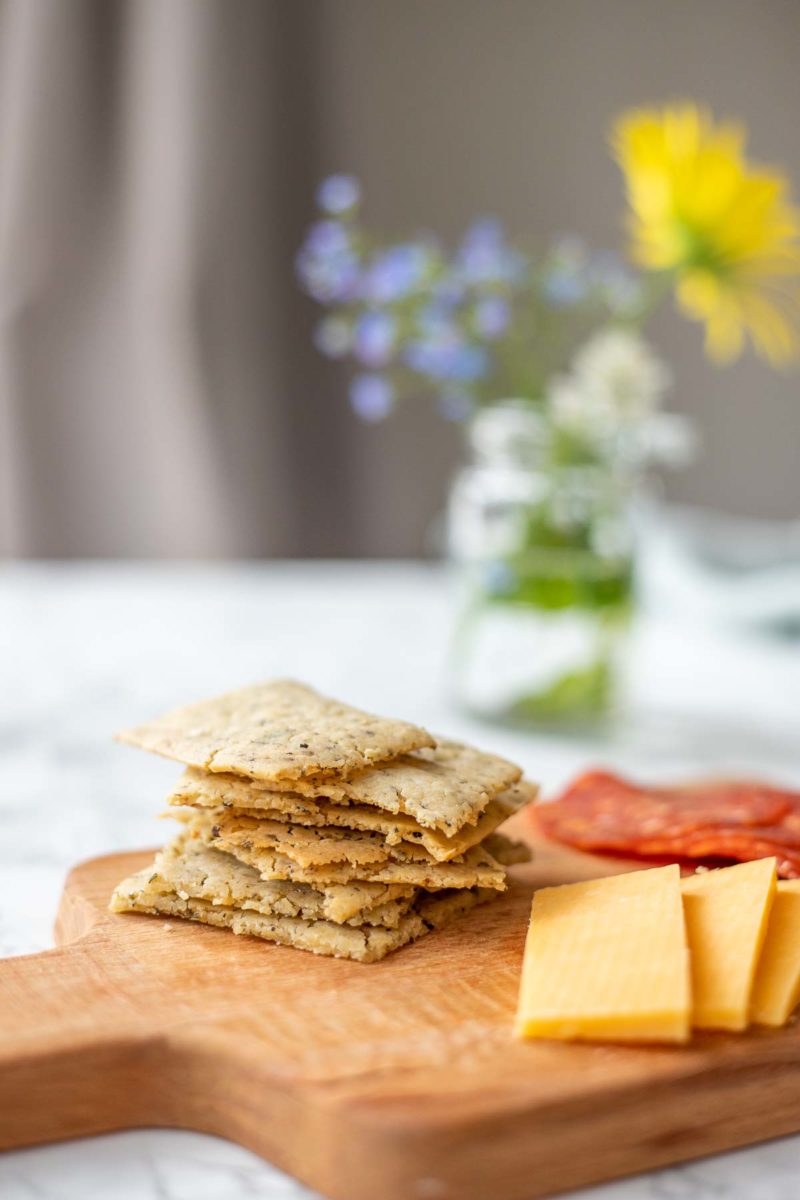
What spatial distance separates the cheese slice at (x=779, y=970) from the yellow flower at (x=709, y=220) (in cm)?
111

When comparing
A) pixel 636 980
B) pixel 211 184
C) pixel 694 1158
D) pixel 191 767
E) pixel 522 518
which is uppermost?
pixel 211 184

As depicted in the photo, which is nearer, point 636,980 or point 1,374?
point 636,980

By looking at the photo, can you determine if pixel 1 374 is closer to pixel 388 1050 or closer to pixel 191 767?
pixel 191 767

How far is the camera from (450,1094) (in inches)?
39.2

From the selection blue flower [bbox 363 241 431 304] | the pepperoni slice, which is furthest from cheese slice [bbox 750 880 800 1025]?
blue flower [bbox 363 241 431 304]

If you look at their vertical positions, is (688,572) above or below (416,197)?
below

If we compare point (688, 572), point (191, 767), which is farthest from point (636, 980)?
point (688, 572)

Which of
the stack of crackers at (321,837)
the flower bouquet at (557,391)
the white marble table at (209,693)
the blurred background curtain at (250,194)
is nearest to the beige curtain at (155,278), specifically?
the blurred background curtain at (250,194)

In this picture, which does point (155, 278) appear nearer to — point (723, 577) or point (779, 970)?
point (723, 577)

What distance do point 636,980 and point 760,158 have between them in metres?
3.55

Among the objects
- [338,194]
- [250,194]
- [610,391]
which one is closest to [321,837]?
[610,391]

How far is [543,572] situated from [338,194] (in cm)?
93

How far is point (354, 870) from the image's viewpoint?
4.09ft

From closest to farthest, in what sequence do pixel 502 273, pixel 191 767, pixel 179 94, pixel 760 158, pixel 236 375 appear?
pixel 191 767, pixel 502 273, pixel 179 94, pixel 236 375, pixel 760 158
